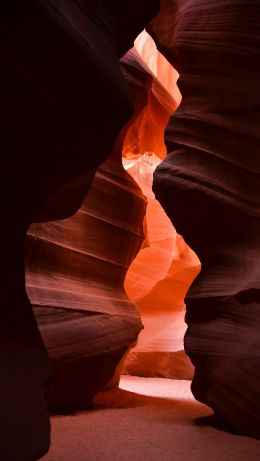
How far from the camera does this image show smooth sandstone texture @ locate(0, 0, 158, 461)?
1.46 m

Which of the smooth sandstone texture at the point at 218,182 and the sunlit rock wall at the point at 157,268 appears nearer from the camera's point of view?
the smooth sandstone texture at the point at 218,182

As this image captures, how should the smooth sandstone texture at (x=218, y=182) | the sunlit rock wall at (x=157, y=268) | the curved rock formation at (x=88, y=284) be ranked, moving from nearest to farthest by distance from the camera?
1. the smooth sandstone texture at (x=218, y=182)
2. the curved rock formation at (x=88, y=284)
3. the sunlit rock wall at (x=157, y=268)

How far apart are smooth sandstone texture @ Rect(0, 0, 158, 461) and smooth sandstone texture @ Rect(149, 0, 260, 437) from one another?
62.0 inches

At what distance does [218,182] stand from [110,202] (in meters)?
1.11

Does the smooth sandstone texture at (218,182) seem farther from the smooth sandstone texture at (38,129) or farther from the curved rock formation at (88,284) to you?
the smooth sandstone texture at (38,129)

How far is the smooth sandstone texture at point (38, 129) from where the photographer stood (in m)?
1.46

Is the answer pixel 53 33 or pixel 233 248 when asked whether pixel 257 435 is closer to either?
pixel 233 248

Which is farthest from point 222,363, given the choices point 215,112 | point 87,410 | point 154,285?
point 154,285

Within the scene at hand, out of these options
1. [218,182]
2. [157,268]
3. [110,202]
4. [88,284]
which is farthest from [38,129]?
[157,268]

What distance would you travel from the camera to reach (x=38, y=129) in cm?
165

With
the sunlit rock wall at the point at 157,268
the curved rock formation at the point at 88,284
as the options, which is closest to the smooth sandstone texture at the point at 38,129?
Result: the curved rock formation at the point at 88,284

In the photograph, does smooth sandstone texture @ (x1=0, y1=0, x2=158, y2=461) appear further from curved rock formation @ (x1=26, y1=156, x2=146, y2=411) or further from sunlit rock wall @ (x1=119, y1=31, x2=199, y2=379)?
sunlit rock wall @ (x1=119, y1=31, x2=199, y2=379)

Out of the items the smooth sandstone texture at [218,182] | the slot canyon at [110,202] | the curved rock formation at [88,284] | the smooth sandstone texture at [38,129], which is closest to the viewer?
the smooth sandstone texture at [38,129]

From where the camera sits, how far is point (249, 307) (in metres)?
3.11
